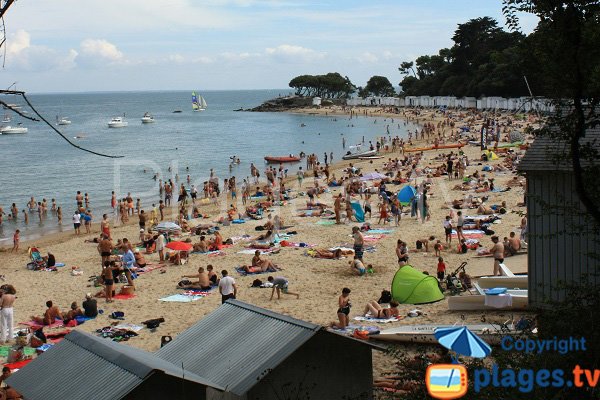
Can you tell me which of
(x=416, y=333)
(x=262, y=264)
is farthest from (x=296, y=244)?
(x=416, y=333)

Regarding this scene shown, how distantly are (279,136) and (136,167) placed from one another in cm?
3057

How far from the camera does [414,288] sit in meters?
14.1

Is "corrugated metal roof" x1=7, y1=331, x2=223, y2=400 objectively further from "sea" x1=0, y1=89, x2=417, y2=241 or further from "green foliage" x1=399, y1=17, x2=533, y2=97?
"green foliage" x1=399, y1=17, x2=533, y2=97

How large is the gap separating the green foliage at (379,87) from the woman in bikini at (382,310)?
132m

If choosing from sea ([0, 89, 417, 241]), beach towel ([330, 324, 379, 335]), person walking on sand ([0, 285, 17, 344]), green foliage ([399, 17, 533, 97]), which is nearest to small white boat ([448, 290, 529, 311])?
beach towel ([330, 324, 379, 335])

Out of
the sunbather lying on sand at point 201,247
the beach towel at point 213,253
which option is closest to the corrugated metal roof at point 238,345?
the beach towel at point 213,253

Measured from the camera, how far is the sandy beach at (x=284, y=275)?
1402cm

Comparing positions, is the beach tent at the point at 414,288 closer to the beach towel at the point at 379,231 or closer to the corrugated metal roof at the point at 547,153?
the corrugated metal roof at the point at 547,153

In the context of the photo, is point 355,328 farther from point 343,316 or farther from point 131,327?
point 131,327

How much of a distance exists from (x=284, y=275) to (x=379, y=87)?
128989mm

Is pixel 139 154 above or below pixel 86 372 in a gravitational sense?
below

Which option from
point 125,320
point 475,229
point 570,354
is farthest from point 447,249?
point 570,354

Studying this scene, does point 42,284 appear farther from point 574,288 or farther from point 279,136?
point 279,136

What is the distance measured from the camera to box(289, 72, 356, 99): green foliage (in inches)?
5497
